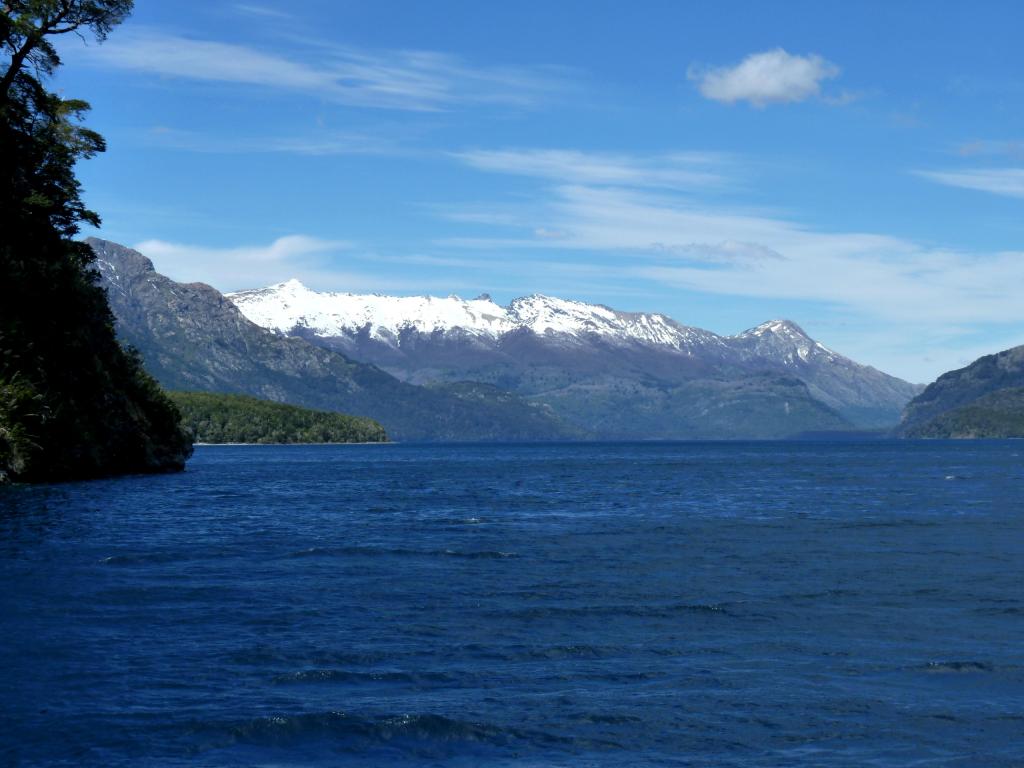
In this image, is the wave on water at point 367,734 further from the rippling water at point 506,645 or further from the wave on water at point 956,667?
the wave on water at point 956,667

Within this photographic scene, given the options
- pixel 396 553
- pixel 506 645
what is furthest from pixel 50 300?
pixel 506 645

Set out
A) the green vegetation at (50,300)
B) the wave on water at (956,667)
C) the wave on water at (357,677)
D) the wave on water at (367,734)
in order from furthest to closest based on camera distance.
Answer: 1. the green vegetation at (50,300)
2. the wave on water at (956,667)
3. the wave on water at (357,677)
4. the wave on water at (367,734)

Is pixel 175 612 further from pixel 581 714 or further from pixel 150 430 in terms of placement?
pixel 150 430

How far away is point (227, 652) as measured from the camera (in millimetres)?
29438

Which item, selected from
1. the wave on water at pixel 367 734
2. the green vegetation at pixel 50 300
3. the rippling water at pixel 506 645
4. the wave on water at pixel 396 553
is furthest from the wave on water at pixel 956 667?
the green vegetation at pixel 50 300

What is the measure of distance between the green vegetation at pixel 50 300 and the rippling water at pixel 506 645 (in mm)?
21152

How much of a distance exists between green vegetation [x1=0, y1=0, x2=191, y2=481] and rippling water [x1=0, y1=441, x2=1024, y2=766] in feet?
69.4

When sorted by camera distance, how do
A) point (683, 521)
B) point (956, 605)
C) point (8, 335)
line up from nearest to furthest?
point (956, 605)
point (683, 521)
point (8, 335)

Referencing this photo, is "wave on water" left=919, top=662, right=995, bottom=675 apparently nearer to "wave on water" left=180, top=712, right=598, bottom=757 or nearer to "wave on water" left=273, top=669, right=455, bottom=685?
"wave on water" left=180, top=712, right=598, bottom=757

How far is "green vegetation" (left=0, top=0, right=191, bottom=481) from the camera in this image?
8175cm

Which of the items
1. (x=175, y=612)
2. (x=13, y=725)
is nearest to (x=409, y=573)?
(x=175, y=612)

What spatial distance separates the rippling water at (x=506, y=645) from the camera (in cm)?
2228

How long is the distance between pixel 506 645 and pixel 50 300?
75.8 meters

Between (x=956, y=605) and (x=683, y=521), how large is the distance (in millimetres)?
35157
